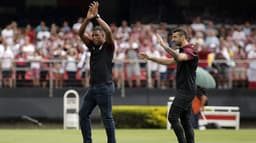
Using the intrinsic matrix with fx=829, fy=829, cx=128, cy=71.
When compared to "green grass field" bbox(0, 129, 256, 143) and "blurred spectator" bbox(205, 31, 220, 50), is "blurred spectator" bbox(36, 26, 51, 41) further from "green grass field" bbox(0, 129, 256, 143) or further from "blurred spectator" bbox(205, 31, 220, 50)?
"green grass field" bbox(0, 129, 256, 143)

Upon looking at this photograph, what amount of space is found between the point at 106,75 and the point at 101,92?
29 cm

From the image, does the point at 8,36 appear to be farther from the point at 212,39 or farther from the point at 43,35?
the point at 212,39

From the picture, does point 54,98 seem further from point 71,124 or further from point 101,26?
point 101,26

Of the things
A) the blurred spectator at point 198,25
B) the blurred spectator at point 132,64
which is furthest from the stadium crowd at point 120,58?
the blurred spectator at point 198,25

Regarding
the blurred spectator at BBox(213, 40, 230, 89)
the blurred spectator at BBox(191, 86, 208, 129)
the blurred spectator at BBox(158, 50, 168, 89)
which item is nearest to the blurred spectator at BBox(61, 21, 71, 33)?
the blurred spectator at BBox(158, 50, 168, 89)

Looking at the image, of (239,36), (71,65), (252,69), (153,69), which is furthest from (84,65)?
(239,36)

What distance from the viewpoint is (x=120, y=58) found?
25.2 meters

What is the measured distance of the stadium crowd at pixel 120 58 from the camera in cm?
2469

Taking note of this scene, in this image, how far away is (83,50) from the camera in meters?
25.3

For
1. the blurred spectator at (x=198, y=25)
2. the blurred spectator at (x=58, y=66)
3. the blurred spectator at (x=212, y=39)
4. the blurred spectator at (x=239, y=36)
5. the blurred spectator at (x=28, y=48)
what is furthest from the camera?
the blurred spectator at (x=198, y=25)

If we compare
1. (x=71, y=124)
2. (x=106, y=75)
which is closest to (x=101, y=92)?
(x=106, y=75)

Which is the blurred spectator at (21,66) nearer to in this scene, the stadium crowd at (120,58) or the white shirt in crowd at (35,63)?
the stadium crowd at (120,58)

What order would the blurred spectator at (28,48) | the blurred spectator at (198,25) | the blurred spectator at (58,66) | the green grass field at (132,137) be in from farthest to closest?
the blurred spectator at (198,25), the blurred spectator at (28,48), the blurred spectator at (58,66), the green grass field at (132,137)

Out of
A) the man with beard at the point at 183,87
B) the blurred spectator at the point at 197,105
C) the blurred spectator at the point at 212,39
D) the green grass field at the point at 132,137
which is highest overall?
the blurred spectator at the point at 212,39
